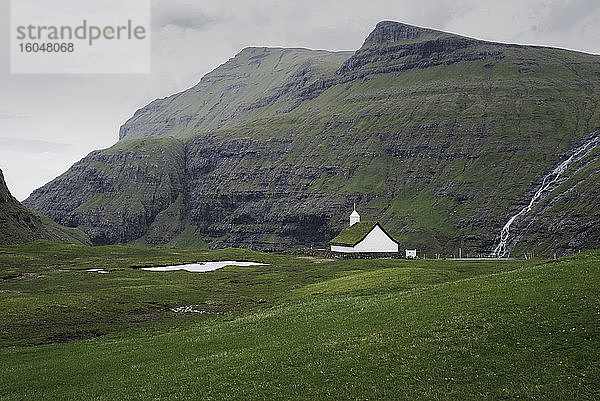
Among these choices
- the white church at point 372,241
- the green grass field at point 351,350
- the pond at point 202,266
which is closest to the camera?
the green grass field at point 351,350

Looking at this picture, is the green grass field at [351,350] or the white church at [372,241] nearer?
the green grass field at [351,350]

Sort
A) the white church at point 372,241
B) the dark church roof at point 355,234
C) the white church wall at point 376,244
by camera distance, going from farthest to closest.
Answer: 1. the dark church roof at point 355,234
2. the white church wall at point 376,244
3. the white church at point 372,241

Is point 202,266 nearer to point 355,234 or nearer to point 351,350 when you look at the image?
point 355,234

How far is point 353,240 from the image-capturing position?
435 ft

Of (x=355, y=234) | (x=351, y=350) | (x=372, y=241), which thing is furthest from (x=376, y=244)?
(x=351, y=350)

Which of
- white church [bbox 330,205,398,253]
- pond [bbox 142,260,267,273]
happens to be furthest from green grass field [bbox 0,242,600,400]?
white church [bbox 330,205,398,253]

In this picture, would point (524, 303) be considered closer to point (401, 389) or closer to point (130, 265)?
point (401, 389)

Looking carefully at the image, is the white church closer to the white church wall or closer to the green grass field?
the white church wall

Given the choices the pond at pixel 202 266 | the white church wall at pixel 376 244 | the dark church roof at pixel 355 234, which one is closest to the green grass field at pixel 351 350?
the pond at pixel 202 266

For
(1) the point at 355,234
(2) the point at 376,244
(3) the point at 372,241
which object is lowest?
(2) the point at 376,244

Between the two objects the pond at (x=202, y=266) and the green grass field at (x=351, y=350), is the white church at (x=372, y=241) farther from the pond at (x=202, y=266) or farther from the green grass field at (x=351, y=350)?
the green grass field at (x=351, y=350)

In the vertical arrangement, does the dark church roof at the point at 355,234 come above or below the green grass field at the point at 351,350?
above

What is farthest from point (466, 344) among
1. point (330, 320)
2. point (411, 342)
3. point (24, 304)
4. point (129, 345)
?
point (24, 304)

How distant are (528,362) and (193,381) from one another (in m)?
14.5
